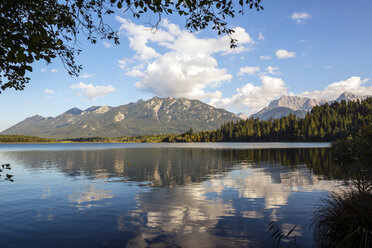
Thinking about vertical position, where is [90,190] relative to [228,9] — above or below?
below

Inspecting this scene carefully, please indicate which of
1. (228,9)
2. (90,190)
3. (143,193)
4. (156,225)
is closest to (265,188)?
(143,193)

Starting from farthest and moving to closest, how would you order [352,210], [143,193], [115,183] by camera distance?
[115,183] → [143,193] → [352,210]

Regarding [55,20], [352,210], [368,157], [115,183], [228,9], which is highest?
[228,9]

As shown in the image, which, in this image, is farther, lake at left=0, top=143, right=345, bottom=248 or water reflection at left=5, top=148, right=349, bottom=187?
water reflection at left=5, top=148, right=349, bottom=187

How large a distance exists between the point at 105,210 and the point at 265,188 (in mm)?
18239

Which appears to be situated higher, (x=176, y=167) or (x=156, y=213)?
(x=156, y=213)

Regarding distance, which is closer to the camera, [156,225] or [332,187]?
[156,225]

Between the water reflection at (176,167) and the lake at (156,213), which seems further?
the water reflection at (176,167)

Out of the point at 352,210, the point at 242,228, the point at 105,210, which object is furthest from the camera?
the point at 105,210

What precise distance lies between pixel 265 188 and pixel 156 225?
55.4 ft

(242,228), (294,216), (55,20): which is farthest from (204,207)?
(55,20)

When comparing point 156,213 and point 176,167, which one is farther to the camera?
point 176,167

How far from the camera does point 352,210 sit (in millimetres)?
10133

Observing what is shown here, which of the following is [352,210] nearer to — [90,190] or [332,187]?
[332,187]
